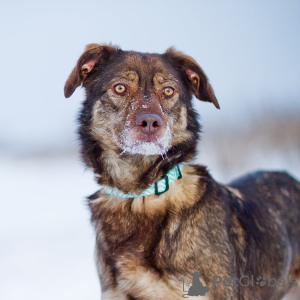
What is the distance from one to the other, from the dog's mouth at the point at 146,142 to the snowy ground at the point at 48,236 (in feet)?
2.04

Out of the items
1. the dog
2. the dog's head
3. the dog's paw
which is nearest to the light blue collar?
the dog

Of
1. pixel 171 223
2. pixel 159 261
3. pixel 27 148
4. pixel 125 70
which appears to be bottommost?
pixel 27 148

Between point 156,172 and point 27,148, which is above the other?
point 156,172

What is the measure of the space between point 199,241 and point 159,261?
31 centimetres

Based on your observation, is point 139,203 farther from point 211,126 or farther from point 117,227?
point 211,126

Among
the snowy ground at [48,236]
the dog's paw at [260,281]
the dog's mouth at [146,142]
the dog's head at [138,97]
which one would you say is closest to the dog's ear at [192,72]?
the dog's head at [138,97]

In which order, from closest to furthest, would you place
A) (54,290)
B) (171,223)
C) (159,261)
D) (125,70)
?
(159,261) < (171,223) < (125,70) < (54,290)

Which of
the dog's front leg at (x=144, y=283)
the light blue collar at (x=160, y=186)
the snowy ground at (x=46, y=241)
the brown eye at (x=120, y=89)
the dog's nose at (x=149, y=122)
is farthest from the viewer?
the snowy ground at (x=46, y=241)

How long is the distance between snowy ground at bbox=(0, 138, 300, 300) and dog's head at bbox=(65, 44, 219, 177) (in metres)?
0.51

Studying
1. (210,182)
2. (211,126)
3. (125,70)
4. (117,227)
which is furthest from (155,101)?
(211,126)

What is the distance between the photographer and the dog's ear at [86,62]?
9.64 ft

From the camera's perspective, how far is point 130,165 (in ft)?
9.55

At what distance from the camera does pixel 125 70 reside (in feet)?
9.78

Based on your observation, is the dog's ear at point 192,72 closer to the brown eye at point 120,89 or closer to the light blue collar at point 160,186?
the brown eye at point 120,89
